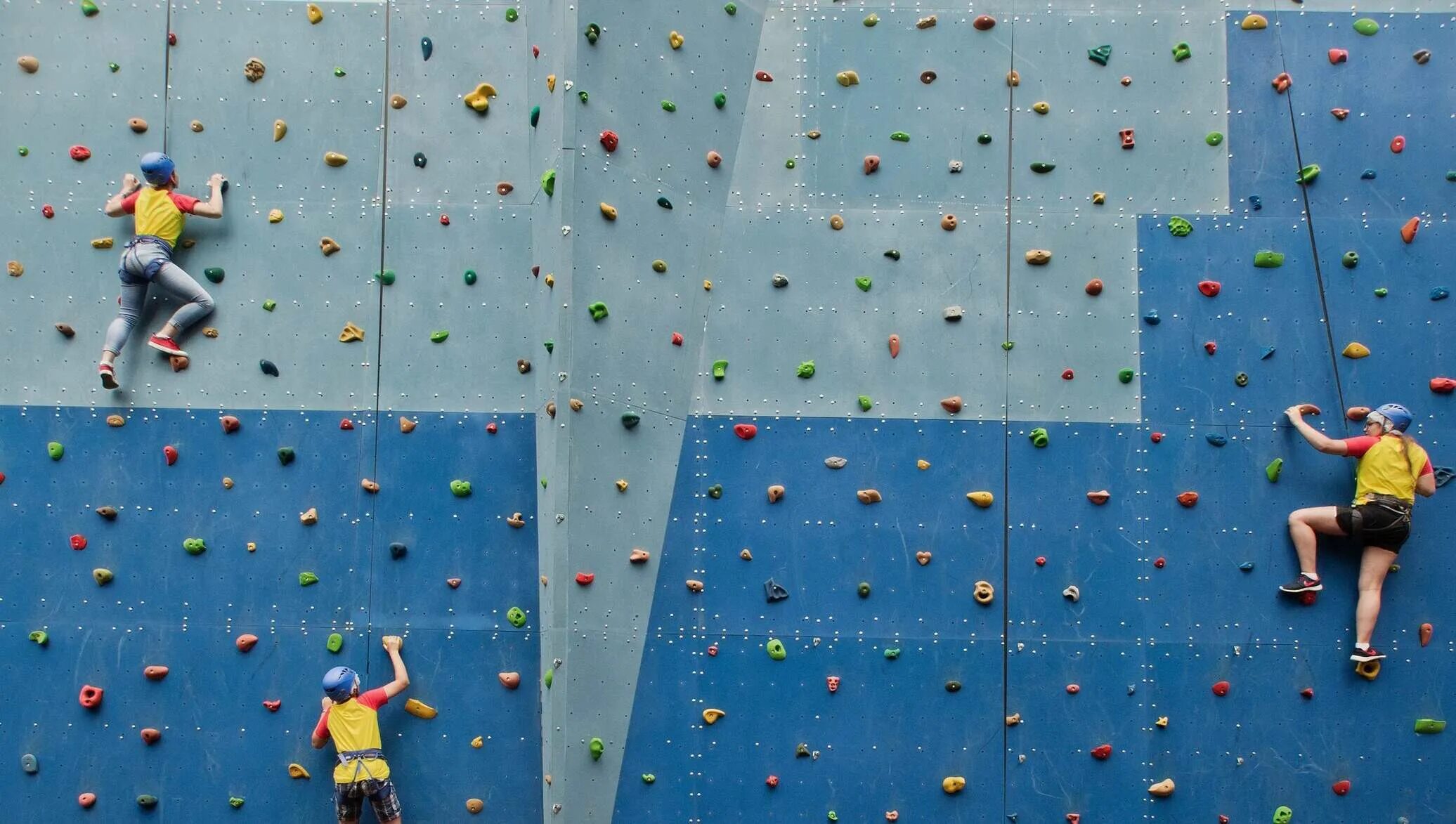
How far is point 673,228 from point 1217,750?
3760mm

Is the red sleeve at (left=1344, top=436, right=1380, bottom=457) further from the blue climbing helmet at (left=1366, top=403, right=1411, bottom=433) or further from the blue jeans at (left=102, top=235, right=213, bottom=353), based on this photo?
the blue jeans at (left=102, top=235, right=213, bottom=353)

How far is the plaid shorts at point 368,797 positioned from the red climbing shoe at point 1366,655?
4739 millimetres

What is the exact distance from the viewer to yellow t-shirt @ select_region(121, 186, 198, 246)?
4.68m

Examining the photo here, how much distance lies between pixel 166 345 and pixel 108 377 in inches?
11.8

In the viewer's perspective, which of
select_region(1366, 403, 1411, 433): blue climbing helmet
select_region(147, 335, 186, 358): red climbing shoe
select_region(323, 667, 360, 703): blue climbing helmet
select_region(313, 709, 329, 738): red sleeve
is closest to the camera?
select_region(323, 667, 360, 703): blue climbing helmet

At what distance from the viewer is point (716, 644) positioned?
184 inches

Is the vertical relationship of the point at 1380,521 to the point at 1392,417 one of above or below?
below

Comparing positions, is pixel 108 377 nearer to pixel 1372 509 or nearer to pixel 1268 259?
pixel 1268 259

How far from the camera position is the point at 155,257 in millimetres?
4660

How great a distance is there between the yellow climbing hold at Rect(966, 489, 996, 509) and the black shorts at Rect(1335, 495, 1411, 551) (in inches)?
65.8

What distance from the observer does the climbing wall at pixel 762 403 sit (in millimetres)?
4684

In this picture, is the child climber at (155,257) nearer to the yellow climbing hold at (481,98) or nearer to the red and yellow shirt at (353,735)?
the yellow climbing hold at (481,98)

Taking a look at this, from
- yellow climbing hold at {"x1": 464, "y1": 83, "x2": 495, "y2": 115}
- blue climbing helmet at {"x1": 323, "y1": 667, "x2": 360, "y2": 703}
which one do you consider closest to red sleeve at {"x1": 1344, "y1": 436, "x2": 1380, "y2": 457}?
yellow climbing hold at {"x1": 464, "y1": 83, "x2": 495, "y2": 115}

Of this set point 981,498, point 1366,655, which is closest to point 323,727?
point 981,498
